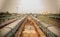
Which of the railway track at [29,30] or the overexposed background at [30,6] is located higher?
the overexposed background at [30,6]

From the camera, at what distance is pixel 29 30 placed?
6.98 ft

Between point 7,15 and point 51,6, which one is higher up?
point 51,6

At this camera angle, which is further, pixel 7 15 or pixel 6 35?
pixel 7 15

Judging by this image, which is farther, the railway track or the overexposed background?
the overexposed background

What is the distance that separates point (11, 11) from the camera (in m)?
2.14

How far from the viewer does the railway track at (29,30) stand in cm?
202

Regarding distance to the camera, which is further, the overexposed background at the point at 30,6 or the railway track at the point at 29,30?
the overexposed background at the point at 30,6

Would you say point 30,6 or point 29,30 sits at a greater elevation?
point 30,6

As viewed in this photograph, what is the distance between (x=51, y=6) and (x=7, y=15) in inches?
31.2

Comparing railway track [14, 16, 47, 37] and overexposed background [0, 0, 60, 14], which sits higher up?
overexposed background [0, 0, 60, 14]

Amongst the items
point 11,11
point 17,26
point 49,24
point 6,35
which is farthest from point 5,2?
point 49,24

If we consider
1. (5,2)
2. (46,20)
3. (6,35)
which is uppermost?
(5,2)

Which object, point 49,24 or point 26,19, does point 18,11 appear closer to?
point 26,19

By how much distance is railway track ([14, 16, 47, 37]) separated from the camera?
202 centimetres
